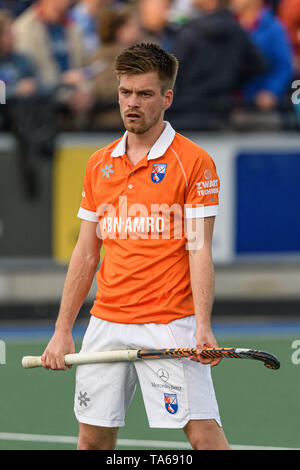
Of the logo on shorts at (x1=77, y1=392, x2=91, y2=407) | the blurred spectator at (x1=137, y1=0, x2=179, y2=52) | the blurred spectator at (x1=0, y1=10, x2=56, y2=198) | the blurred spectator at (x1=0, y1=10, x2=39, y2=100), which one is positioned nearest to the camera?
the logo on shorts at (x1=77, y1=392, x2=91, y2=407)

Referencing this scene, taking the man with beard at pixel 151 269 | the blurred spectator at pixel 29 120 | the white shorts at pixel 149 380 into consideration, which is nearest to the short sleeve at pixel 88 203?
the man with beard at pixel 151 269

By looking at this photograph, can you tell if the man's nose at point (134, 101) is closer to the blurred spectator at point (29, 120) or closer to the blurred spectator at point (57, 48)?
the blurred spectator at point (57, 48)

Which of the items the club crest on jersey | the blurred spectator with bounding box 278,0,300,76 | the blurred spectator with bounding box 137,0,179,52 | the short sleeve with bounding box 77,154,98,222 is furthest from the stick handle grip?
the blurred spectator with bounding box 278,0,300,76

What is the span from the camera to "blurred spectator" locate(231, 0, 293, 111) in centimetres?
1059

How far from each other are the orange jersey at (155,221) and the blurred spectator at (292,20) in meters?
6.72

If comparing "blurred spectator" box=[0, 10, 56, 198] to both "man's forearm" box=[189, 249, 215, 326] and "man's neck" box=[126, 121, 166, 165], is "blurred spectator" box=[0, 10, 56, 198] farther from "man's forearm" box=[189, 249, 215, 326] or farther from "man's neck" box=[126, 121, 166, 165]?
"man's forearm" box=[189, 249, 215, 326]

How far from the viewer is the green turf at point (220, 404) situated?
21.0 ft

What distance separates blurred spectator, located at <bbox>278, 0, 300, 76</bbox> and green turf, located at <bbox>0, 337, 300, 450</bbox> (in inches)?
135

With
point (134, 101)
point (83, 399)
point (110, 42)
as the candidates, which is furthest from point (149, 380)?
point (110, 42)

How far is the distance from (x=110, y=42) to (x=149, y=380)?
6.24 metres

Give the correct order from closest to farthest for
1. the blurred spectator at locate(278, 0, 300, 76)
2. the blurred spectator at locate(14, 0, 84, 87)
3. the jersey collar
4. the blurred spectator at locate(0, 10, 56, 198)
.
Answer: the jersey collar < the blurred spectator at locate(14, 0, 84, 87) < the blurred spectator at locate(0, 10, 56, 198) < the blurred spectator at locate(278, 0, 300, 76)

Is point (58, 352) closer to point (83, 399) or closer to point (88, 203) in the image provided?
point (83, 399)

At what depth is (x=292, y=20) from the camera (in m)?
10.8
